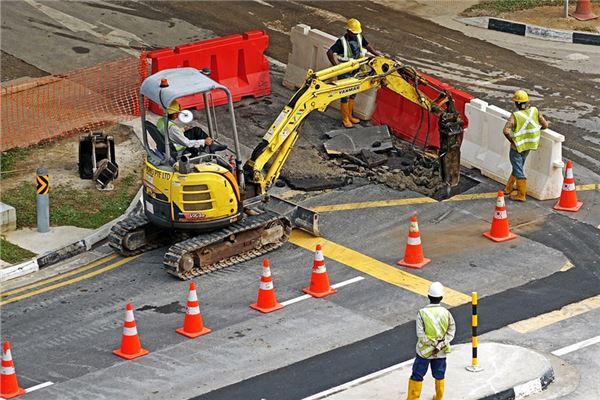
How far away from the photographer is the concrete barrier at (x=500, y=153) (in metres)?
22.0

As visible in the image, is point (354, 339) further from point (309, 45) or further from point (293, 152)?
point (309, 45)

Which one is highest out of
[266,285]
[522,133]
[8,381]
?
[522,133]

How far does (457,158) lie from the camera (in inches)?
884

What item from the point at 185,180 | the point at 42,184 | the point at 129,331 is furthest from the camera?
the point at 42,184

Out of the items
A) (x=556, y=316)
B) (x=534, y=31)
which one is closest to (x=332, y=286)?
(x=556, y=316)

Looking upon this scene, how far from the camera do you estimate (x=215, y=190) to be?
19.6 m

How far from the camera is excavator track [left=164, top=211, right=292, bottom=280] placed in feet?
64.0

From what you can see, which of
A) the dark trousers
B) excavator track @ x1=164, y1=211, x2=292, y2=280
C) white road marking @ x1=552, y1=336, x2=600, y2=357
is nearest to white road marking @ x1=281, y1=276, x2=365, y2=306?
excavator track @ x1=164, y1=211, x2=292, y2=280

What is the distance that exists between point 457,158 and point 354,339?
18.2 feet

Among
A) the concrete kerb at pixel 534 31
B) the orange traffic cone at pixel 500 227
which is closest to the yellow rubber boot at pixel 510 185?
the orange traffic cone at pixel 500 227

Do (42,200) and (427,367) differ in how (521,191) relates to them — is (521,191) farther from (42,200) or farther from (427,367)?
(42,200)

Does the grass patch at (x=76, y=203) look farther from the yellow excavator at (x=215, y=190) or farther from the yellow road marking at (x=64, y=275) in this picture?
the yellow excavator at (x=215, y=190)

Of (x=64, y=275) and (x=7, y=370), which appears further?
(x=64, y=275)

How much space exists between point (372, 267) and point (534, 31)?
39.0 ft
